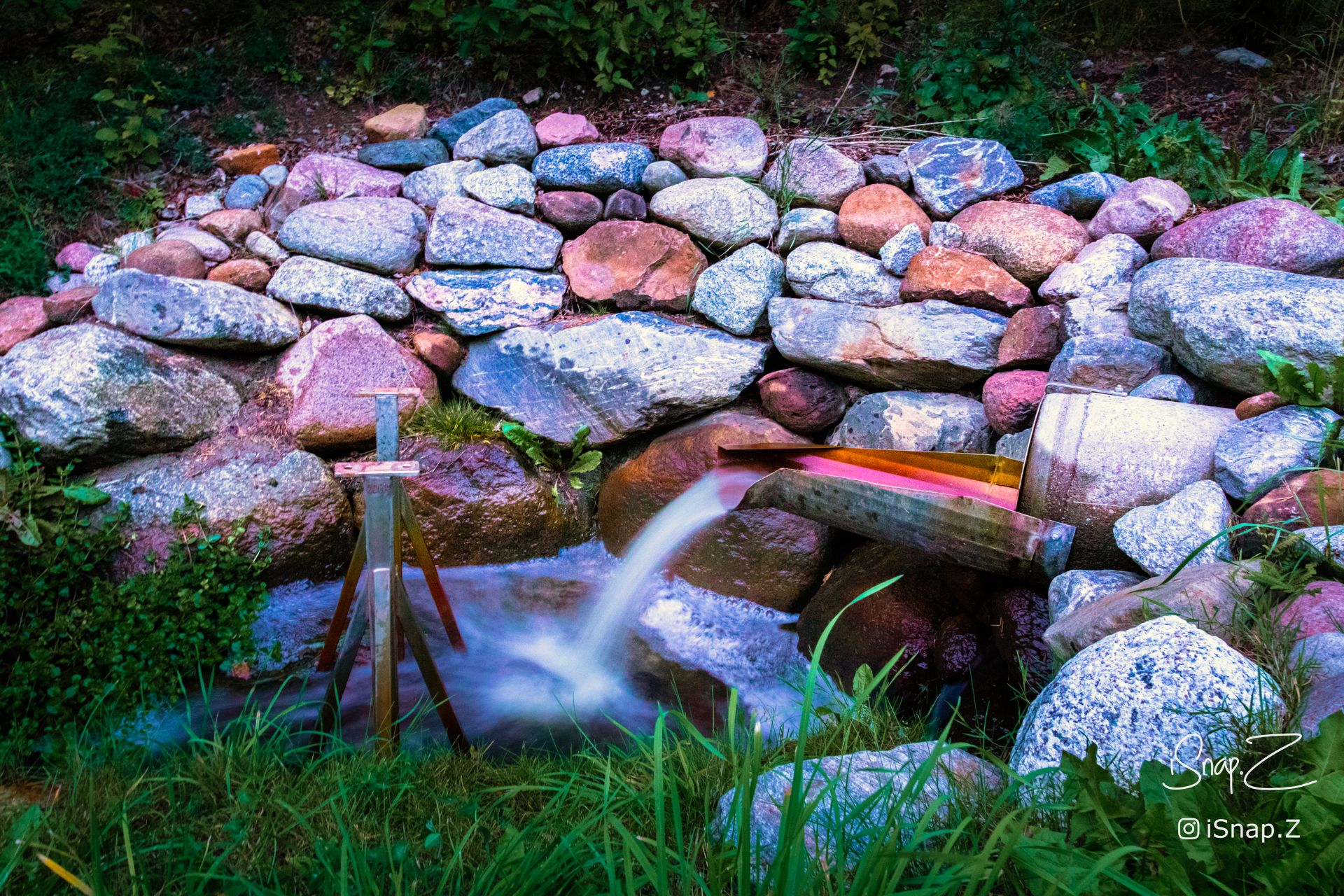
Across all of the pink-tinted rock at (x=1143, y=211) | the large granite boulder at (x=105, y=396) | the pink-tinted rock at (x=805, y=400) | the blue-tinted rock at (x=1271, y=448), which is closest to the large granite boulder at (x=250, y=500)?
the large granite boulder at (x=105, y=396)

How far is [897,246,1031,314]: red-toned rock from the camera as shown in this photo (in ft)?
13.5

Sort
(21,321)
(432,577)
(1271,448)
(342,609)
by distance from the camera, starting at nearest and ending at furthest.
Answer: (1271,448), (342,609), (432,577), (21,321)

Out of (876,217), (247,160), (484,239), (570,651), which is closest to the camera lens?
(570,651)

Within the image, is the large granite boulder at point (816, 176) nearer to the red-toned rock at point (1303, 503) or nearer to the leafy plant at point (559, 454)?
the leafy plant at point (559, 454)

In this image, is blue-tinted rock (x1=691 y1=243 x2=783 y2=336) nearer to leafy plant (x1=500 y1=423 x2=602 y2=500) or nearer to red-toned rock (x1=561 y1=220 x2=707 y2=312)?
red-toned rock (x1=561 y1=220 x2=707 y2=312)

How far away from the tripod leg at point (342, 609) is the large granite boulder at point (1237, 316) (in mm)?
3348

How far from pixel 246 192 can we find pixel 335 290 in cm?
129

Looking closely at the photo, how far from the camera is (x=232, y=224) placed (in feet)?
16.6

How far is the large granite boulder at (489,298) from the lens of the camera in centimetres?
473

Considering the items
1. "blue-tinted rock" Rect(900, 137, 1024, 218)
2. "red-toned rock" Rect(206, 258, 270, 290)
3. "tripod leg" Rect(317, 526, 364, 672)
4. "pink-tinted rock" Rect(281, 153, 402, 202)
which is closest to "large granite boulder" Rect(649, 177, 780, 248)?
"blue-tinted rock" Rect(900, 137, 1024, 218)

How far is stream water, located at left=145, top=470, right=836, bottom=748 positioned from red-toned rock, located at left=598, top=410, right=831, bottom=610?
0.23ft

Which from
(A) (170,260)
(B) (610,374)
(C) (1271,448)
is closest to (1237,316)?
(C) (1271,448)

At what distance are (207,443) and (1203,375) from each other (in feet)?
15.2

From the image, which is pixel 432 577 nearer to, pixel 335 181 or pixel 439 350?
pixel 439 350
